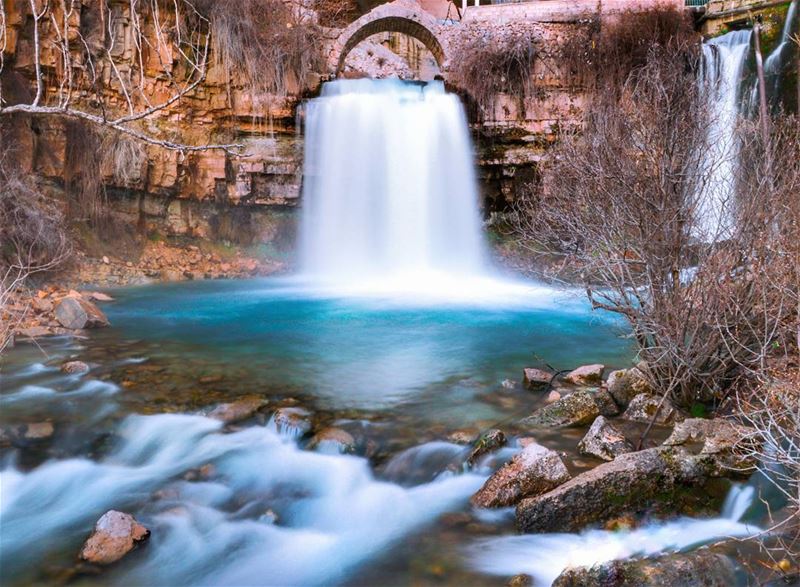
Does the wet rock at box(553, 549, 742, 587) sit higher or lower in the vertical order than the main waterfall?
lower

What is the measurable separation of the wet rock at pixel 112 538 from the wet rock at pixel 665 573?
2.67 meters

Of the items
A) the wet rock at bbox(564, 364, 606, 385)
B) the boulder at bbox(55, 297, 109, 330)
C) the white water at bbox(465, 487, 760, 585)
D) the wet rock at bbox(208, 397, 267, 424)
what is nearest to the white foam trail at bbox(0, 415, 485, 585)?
the wet rock at bbox(208, 397, 267, 424)

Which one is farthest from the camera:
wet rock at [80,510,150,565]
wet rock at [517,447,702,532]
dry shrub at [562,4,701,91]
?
dry shrub at [562,4,701,91]

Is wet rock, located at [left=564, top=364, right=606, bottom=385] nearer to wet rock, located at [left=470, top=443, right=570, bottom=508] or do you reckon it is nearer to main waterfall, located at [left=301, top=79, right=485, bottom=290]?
wet rock, located at [left=470, top=443, right=570, bottom=508]

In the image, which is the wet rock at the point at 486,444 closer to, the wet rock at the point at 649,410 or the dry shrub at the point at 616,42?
the wet rock at the point at 649,410

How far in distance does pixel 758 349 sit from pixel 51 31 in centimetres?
1395

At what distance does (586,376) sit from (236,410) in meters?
3.69

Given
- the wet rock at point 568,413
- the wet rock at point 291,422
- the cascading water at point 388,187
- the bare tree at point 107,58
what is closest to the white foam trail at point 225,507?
the wet rock at point 291,422

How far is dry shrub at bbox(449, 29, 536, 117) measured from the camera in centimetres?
1614

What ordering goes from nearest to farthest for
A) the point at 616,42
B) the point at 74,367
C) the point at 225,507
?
the point at 225,507 < the point at 74,367 < the point at 616,42

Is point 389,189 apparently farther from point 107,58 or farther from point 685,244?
point 685,244

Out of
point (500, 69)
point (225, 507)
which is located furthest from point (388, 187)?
point (225, 507)

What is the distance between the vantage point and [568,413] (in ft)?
18.2

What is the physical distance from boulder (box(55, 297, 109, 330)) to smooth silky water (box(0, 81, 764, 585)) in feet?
1.45
